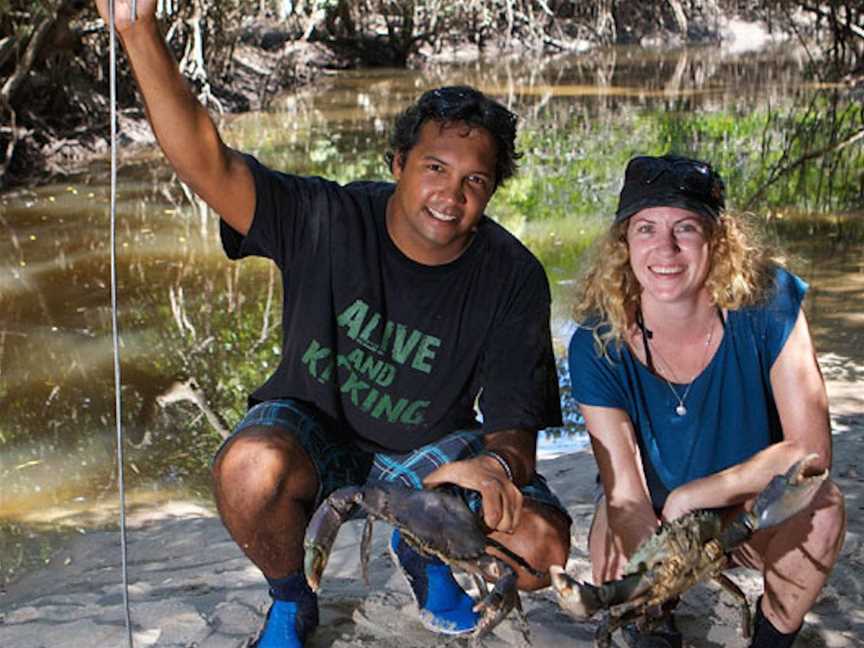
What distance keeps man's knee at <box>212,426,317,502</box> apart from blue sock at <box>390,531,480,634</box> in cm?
34

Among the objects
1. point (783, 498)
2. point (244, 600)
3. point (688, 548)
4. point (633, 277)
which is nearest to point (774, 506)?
point (783, 498)

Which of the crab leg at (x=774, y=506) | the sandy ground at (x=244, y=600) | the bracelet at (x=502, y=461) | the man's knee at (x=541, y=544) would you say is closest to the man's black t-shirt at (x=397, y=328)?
the bracelet at (x=502, y=461)

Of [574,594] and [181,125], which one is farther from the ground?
[181,125]

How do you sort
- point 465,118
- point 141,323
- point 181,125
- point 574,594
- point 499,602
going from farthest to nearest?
1. point 141,323
2. point 465,118
3. point 181,125
4. point 499,602
5. point 574,594

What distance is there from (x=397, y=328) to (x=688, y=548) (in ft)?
2.78

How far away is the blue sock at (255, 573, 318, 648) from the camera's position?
2477 millimetres

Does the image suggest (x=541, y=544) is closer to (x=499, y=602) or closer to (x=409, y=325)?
(x=499, y=602)

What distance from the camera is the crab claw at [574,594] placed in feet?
6.53

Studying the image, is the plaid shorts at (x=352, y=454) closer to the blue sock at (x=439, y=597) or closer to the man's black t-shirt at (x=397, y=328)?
the man's black t-shirt at (x=397, y=328)

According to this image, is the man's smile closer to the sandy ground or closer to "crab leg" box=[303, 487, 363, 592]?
"crab leg" box=[303, 487, 363, 592]

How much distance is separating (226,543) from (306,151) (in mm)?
9216

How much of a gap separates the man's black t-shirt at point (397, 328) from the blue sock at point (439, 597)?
0.97 feet

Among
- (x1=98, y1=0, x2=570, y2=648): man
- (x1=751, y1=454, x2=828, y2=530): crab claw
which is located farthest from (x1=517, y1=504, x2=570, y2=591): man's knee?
(x1=751, y1=454, x2=828, y2=530): crab claw

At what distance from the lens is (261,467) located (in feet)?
7.80
